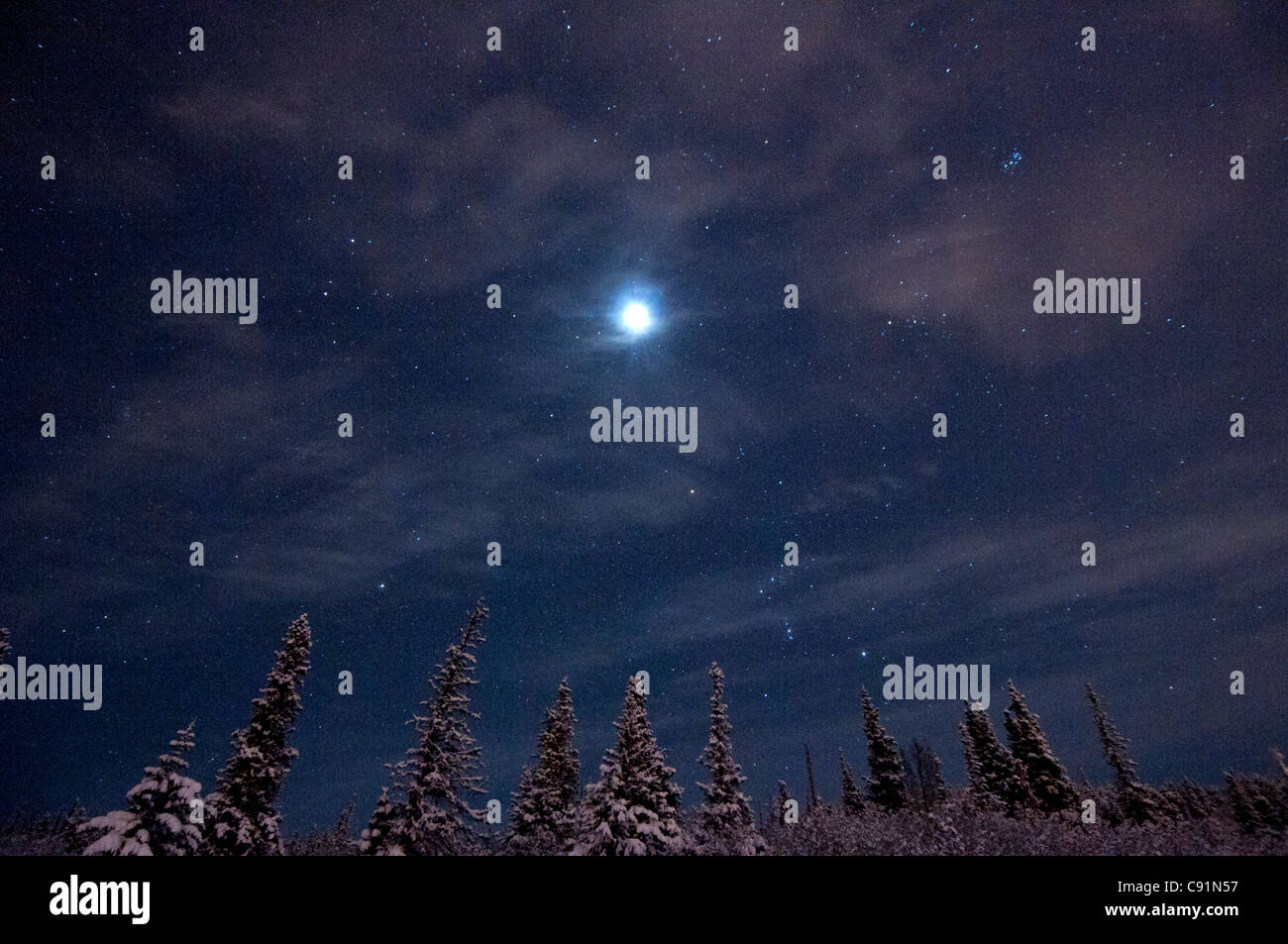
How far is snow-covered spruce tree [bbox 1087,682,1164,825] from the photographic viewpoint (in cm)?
4741

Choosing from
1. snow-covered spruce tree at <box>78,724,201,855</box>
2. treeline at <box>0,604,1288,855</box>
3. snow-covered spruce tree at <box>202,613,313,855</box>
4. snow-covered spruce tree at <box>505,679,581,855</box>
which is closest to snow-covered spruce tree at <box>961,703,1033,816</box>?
treeline at <box>0,604,1288,855</box>

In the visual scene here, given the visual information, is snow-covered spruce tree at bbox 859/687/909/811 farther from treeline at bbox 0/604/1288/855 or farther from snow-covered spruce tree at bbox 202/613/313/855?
snow-covered spruce tree at bbox 202/613/313/855

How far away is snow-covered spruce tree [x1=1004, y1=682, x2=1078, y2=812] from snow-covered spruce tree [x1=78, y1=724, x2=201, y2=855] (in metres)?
50.2

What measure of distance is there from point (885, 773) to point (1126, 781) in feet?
75.6

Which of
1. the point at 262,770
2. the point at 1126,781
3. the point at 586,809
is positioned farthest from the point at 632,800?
the point at 1126,781

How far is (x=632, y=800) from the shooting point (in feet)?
87.1

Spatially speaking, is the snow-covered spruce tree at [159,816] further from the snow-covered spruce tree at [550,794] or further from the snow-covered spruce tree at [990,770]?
the snow-covered spruce tree at [990,770]

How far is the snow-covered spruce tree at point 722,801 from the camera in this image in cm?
2733

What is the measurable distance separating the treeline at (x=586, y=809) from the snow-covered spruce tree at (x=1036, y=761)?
0.25 feet
